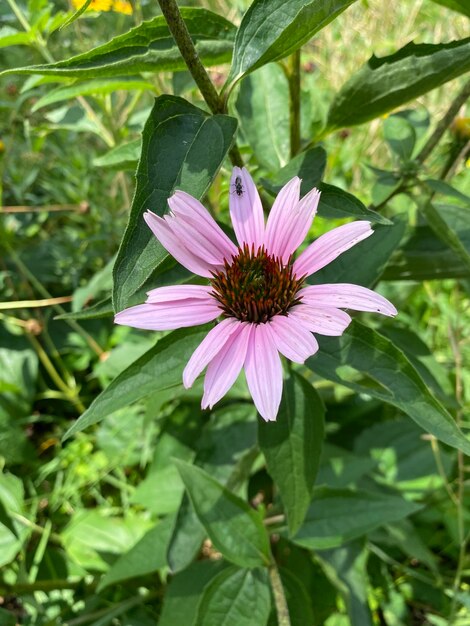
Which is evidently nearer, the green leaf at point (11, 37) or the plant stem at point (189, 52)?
the plant stem at point (189, 52)

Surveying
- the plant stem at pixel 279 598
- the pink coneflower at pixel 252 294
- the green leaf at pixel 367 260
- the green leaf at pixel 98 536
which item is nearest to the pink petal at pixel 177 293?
the pink coneflower at pixel 252 294

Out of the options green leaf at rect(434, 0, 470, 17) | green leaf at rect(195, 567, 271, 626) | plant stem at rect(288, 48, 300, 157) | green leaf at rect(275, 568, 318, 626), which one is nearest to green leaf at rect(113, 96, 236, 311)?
plant stem at rect(288, 48, 300, 157)

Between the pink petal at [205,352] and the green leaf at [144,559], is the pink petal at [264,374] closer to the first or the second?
the pink petal at [205,352]

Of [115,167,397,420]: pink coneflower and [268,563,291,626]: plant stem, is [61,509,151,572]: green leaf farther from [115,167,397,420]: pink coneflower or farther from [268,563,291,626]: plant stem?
[115,167,397,420]: pink coneflower

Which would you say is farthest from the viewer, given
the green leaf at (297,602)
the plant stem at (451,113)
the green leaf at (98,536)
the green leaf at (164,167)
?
the green leaf at (98,536)

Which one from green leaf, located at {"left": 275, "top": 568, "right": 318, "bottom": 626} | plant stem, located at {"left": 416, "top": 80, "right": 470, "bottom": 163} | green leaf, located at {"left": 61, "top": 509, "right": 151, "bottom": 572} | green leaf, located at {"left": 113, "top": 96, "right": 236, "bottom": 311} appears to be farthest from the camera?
green leaf, located at {"left": 61, "top": 509, "right": 151, "bottom": 572}

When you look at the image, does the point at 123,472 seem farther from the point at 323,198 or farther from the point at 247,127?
the point at 323,198
